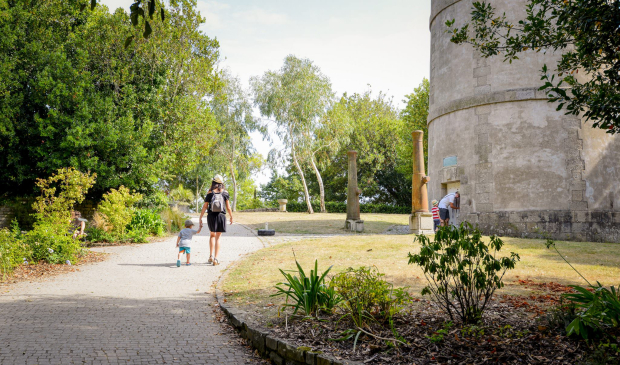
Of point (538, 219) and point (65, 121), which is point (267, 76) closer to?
point (65, 121)

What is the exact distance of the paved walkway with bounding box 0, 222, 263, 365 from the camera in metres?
4.30

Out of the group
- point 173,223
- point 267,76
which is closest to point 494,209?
point 173,223

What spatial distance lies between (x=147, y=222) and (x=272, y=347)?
1336 cm

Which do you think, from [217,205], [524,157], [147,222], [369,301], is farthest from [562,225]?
[147,222]

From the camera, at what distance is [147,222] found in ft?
53.5

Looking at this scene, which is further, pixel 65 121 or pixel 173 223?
pixel 173 223

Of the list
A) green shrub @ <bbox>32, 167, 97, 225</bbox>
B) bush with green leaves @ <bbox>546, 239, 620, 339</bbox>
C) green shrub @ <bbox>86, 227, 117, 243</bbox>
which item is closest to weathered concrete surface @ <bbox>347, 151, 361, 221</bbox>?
green shrub @ <bbox>86, 227, 117, 243</bbox>

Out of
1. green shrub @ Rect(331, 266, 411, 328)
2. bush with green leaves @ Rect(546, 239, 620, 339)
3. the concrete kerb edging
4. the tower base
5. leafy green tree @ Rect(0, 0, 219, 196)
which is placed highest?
leafy green tree @ Rect(0, 0, 219, 196)

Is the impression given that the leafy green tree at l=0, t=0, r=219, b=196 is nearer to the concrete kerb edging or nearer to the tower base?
the tower base

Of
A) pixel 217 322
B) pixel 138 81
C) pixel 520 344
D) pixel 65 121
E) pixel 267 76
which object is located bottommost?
pixel 217 322

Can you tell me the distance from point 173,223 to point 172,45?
8129 mm

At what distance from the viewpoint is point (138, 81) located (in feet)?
60.4

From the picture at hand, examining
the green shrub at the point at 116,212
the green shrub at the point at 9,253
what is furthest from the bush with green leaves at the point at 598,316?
the green shrub at the point at 116,212

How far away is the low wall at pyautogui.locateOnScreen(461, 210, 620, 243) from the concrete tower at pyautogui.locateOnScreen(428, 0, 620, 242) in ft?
0.09
